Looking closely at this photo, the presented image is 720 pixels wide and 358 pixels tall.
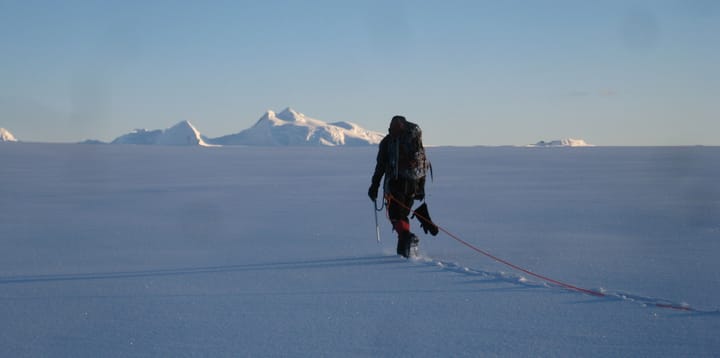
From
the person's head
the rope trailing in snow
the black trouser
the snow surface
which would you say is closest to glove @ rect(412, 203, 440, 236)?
the rope trailing in snow

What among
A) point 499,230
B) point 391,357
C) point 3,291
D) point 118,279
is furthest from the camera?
point 499,230

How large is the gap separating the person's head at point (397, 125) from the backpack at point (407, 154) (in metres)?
0.04

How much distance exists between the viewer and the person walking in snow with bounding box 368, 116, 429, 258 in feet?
20.8

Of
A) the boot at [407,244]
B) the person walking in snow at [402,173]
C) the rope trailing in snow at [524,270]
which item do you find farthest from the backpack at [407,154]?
the boot at [407,244]

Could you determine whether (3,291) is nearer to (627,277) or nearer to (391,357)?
(391,357)

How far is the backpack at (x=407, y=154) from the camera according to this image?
6.39 metres

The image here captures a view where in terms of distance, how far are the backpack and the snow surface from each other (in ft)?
2.88

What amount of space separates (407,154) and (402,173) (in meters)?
0.20

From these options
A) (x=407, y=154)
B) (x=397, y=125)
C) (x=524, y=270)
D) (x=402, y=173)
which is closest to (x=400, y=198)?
(x=402, y=173)

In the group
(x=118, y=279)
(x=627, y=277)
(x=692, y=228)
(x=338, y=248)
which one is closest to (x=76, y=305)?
(x=118, y=279)

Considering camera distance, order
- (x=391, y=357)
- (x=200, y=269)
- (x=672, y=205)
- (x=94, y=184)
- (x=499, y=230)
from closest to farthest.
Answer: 1. (x=391, y=357)
2. (x=200, y=269)
3. (x=499, y=230)
4. (x=672, y=205)
5. (x=94, y=184)

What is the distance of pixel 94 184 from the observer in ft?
52.3

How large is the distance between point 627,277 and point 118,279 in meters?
4.32

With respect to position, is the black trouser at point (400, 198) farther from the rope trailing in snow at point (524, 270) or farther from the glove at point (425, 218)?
the glove at point (425, 218)
